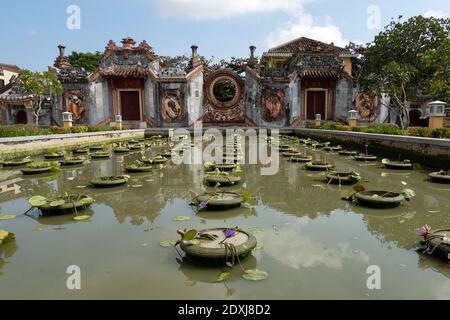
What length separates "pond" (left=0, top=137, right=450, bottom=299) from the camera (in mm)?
2693

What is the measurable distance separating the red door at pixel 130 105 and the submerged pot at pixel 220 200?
72.3 feet

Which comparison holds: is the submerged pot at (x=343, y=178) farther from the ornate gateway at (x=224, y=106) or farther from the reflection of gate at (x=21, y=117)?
the reflection of gate at (x=21, y=117)

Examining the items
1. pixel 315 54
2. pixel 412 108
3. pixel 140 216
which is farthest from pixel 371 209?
pixel 412 108

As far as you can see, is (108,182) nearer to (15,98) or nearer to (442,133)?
(442,133)

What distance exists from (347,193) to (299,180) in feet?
4.65

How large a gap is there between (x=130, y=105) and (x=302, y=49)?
13773 millimetres

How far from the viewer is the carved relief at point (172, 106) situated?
81.9 feet

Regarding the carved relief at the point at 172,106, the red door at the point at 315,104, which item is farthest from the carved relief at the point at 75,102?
the red door at the point at 315,104

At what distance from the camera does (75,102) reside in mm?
24266

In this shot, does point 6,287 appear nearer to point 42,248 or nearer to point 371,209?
point 42,248

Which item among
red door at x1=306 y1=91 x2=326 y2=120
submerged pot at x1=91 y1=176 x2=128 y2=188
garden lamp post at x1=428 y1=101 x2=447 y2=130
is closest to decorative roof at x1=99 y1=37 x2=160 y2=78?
red door at x1=306 y1=91 x2=326 y2=120

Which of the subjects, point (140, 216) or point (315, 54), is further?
point (315, 54)
